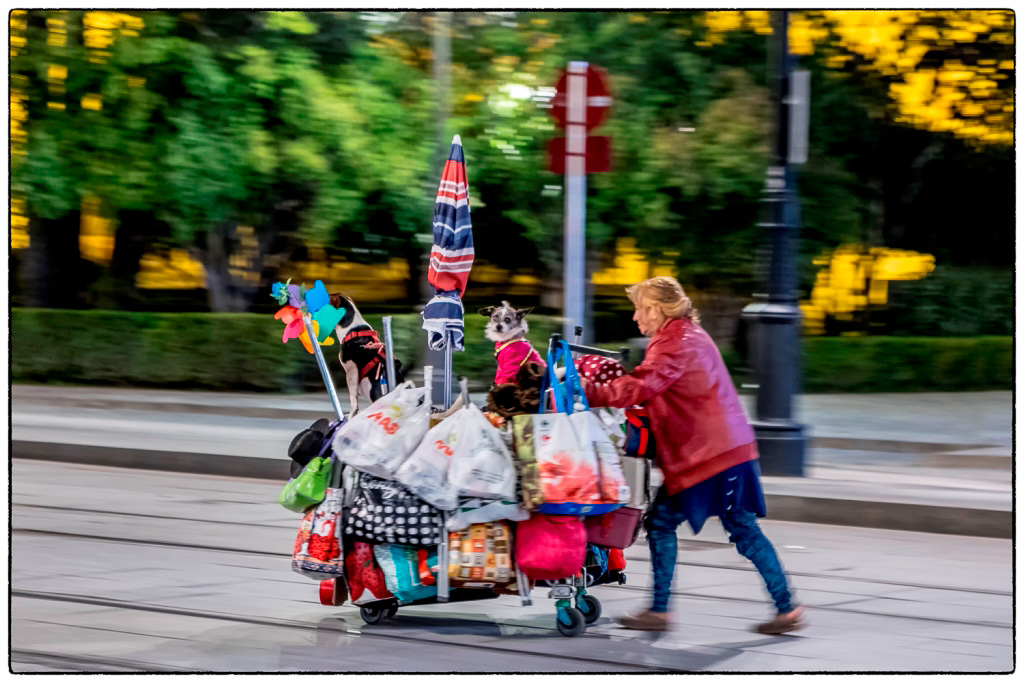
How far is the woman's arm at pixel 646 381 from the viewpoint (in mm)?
5902

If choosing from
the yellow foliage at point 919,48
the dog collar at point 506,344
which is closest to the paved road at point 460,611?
the dog collar at point 506,344

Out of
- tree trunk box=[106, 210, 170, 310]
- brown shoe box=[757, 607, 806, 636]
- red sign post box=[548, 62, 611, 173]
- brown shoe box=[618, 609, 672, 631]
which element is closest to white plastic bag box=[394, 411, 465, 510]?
brown shoe box=[618, 609, 672, 631]

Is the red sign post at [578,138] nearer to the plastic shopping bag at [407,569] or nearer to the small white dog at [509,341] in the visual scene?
the small white dog at [509,341]

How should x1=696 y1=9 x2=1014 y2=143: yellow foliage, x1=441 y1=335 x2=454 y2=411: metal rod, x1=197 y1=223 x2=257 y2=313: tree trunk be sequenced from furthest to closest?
1. x1=197 y1=223 x2=257 y2=313: tree trunk
2. x1=696 y1=9 x2=1014 y2=143: yellow foliage
3. x1=441 y1=335 x2=454 y2=411: metal rod

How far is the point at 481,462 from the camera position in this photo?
584cm

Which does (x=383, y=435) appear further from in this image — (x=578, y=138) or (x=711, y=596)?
(x=578, y=138)

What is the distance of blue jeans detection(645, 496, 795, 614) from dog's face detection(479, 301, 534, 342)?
972mm

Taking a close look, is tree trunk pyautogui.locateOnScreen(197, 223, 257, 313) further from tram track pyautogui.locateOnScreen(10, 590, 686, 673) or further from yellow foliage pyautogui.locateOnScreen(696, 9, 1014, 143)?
tram track pyautogui.locateOnScreen(10, 590, 686, 673)

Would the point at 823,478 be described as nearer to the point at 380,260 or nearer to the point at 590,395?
the point at 590,395

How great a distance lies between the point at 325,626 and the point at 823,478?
17.7 feet

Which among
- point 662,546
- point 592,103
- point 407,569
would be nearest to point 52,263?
point 592,103

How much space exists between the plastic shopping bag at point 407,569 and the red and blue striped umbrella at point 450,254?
93 centimetres

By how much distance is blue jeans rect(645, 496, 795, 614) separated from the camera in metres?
6.08

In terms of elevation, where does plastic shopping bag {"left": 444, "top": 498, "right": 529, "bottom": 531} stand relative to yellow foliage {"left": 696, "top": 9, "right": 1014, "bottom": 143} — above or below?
below
